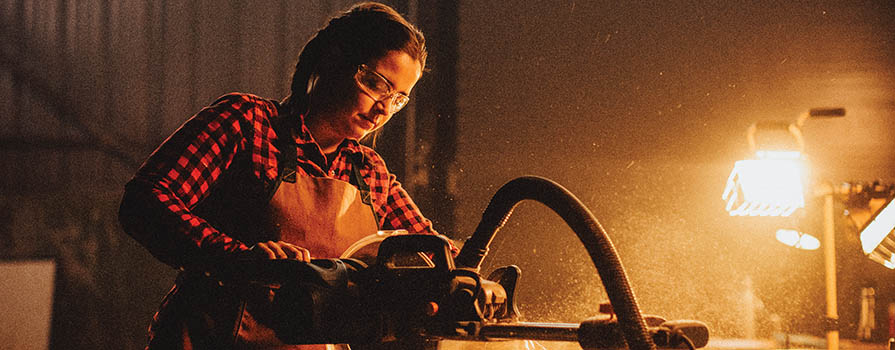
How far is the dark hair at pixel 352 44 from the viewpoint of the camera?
1.46 metres

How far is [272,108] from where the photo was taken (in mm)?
1479

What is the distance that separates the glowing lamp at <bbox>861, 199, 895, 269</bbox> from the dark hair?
1.22 m

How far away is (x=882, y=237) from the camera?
1694mm

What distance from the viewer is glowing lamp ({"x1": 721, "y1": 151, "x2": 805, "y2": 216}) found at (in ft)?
7.66

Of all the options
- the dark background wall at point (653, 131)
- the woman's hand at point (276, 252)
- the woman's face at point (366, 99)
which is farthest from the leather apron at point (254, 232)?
the dark background wall at point (653, 131)

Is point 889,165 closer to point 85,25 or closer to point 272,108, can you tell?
point 272,108

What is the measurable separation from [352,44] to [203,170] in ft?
1.38

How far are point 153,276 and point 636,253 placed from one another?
2.79 meters

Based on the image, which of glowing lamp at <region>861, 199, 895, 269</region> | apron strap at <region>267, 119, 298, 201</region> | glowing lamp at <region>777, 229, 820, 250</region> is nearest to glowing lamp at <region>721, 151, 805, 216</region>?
glowing lamp at <region>777, 229, 820, 250</region>

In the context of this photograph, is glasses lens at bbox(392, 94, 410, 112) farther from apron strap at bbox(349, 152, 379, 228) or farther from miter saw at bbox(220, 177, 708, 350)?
miter saw at bbox(220, 177, 708, 350)

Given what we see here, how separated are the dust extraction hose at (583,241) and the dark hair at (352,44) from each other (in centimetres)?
59

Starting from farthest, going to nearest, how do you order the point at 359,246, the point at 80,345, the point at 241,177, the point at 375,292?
the point at 80,345 → the point at 241,177 → the point at 359,246 → the point at 375,292

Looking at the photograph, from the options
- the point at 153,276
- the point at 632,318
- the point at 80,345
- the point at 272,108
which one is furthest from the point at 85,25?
the point at 632,318

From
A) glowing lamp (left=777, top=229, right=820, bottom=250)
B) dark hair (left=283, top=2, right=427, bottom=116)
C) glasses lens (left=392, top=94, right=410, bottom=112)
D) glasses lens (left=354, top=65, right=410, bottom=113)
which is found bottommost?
glowing lamp (left=777, top=229, right=820, bottom=250)
